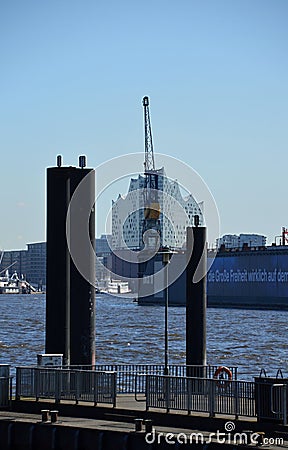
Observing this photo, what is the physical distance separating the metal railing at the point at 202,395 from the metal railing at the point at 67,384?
121cm

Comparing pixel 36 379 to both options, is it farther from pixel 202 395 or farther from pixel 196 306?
pixel 196 306

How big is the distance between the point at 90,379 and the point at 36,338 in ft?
184

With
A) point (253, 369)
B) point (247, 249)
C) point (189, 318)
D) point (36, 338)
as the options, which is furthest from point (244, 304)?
point (189, 318)

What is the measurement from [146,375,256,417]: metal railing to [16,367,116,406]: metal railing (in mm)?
1211

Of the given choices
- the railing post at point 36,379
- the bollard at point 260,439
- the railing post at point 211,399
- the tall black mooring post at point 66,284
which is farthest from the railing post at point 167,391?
the tall black mooring post at point 66,284

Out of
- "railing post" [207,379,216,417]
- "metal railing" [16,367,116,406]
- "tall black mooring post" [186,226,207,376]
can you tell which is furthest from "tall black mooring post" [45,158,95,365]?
"railing post" [207,379,216,417]

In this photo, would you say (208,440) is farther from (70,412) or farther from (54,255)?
(54,255)

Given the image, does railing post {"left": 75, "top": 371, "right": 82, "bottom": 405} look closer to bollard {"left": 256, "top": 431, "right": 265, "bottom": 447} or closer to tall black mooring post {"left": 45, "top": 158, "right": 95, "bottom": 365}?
tall black mooring post {"left": 45, "top": 158, "right": 95, "bottom": 365}

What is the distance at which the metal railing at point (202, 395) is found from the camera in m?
24.4

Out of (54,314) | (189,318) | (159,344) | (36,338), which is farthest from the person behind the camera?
(36,338)

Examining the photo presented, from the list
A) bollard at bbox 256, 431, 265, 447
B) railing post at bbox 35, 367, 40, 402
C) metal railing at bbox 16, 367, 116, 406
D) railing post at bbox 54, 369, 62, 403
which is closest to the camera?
bollard at bbox 256, 431, 265, 447

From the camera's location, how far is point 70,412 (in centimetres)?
2616

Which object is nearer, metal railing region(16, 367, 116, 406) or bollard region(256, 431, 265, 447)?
bollard region(256, 431, 265, 447)

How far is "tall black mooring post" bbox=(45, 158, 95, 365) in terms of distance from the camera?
29766 mm
